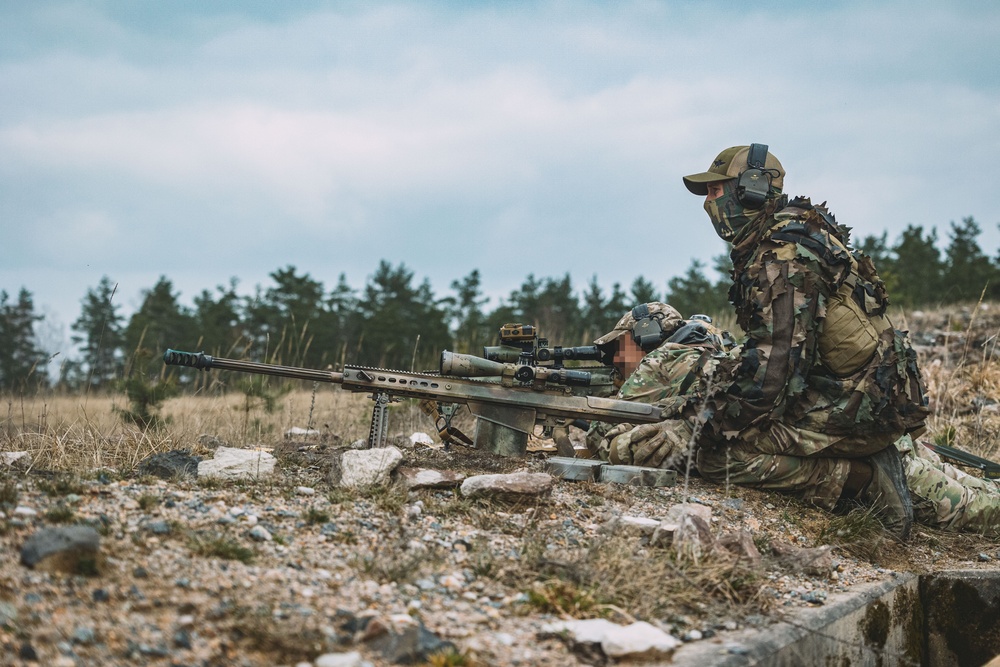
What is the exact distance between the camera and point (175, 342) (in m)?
30.0

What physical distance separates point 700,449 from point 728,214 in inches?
65.8

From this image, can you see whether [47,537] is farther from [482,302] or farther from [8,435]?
[482,302]

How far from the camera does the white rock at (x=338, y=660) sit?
2371 mm

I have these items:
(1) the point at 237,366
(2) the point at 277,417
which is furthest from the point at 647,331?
(2) the point at 277,417

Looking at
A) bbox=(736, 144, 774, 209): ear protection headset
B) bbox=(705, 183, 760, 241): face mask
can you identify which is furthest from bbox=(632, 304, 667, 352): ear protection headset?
bbox=(736, 144, 774, 209): ear protection headset

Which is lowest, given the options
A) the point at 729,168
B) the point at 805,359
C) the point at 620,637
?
the point at 620,637

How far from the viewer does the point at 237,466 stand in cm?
429

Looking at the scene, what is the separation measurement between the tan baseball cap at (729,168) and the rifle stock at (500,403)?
1600 millimetres

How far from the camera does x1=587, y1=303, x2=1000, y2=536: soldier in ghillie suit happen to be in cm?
514

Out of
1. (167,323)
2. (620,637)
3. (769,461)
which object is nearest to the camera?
(620,637)

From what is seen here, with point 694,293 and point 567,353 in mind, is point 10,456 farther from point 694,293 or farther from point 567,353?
point 694,293

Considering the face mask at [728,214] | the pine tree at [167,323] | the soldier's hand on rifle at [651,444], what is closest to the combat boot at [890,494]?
the soldier's hand on rifle at [651,444]

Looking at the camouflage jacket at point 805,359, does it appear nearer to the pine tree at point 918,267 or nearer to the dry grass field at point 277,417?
the dry grass field at point 277,417

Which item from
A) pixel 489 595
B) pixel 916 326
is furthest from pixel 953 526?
pixel 916 326
